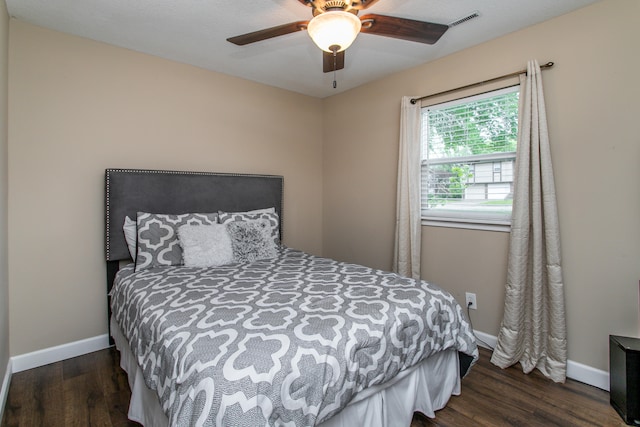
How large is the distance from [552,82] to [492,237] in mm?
1135

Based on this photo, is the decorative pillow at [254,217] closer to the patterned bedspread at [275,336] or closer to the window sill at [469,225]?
the patterned bedspread at [275,336]

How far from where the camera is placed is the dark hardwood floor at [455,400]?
1761mm

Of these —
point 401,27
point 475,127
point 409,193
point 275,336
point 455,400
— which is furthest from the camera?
point 409,193

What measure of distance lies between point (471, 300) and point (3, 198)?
333 centimetres

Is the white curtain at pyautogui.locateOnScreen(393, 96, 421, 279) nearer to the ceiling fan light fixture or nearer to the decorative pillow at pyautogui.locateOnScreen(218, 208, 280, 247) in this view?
the decorative pillow at pyautogui.locateOnScreen(218, 208, 280, 247)

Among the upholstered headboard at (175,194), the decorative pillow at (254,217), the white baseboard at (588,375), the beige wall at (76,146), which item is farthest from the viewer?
the decorative pillow at (254,217)

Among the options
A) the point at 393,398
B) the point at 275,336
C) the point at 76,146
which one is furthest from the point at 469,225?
the point at 76,146

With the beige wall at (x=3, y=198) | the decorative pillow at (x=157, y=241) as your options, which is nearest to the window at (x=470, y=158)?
the decorative pillow at (x=157, y=241)

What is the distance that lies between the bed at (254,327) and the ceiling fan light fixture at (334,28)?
1281 mm

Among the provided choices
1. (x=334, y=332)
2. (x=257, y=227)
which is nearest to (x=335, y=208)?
(x=257, y=227)

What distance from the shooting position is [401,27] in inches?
68.2

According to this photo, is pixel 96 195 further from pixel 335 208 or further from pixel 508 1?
pixel 508 1

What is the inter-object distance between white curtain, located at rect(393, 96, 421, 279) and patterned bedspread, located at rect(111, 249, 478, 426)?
2.90 feet

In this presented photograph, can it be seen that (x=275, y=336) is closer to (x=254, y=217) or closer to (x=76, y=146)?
(x=254, y=217)
